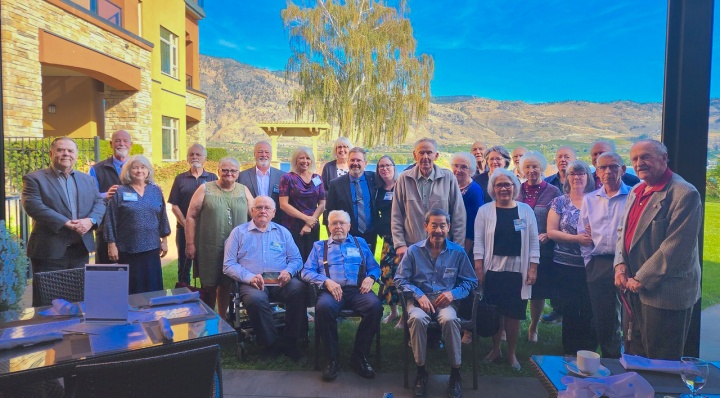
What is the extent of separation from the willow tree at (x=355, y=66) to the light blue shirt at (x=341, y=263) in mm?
14424

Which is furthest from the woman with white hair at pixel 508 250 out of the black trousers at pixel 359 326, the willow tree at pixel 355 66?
the willow tree at pixel 355 66

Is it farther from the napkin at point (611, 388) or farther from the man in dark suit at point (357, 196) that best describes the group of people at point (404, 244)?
the napkin at point (611, 388)

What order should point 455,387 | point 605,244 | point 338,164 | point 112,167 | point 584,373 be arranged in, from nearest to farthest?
point 584,373
point 455,387
point 605,244
point 112,167
point 338,164

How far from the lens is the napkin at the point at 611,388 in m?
1.58

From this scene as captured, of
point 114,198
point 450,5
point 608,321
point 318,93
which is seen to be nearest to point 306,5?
point 318,93

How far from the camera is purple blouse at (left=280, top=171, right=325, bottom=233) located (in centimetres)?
421

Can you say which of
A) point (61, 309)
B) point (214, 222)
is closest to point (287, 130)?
point (214, 222)

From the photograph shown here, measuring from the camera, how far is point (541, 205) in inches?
144

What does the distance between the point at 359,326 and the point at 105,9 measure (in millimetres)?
11671

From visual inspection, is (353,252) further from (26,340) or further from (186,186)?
(26,340)

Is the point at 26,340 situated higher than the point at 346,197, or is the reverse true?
the point at 346,197

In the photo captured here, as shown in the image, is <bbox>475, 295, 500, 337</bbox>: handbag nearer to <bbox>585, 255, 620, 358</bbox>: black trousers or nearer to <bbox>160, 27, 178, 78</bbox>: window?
<bbox>585, 255, 620, 358</bbox>: black trousers

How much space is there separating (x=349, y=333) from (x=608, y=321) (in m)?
2.06

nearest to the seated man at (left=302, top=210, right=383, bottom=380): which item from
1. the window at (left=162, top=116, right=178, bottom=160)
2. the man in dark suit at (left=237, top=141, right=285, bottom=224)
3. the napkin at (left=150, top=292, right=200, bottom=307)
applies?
the napkin at (left=150, top=292, right=200, bottom=307)
